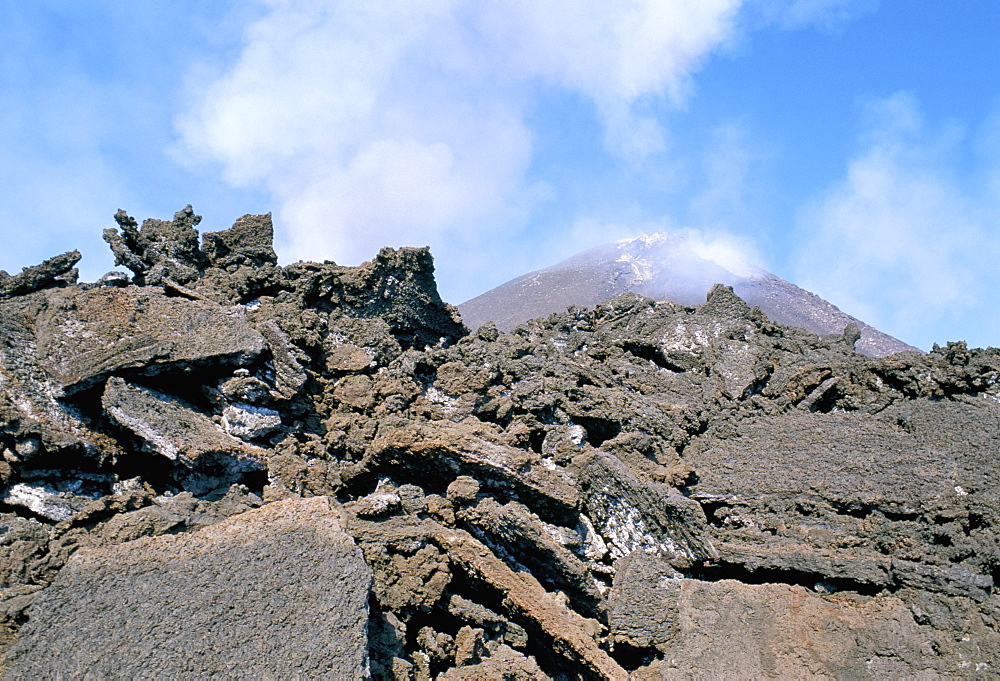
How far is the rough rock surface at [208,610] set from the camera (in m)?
4.82

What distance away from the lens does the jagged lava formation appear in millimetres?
5258

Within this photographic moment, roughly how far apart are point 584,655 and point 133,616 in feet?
11.8

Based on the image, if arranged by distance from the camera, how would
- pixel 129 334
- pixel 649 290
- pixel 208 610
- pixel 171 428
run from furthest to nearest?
pixel 649 290 < pixel 129 334 < pixel 171 428 < pixel 208 610

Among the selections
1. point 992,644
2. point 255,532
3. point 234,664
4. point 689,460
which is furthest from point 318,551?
point 992,644

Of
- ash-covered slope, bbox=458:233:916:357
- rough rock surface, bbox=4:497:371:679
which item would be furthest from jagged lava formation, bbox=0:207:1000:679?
ash-covered slope, bbox=458:233:916:357

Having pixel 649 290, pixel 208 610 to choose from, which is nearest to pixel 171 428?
pixel 208 610

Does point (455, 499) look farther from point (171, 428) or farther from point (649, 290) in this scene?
point (649, 290)

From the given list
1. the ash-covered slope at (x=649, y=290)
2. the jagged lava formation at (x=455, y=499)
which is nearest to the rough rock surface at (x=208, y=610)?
the jagged lava formation at (x=455, y=499)

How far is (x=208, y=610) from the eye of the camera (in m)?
5.05

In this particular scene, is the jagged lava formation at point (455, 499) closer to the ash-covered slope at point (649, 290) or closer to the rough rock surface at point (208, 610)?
the rough rock surface at point (208, 610)

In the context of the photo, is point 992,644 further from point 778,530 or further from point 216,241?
point 216,241

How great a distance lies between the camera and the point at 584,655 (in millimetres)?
6168

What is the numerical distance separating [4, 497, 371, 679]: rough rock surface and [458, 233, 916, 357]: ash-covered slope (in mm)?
14587

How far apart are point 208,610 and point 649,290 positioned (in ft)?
66.5
